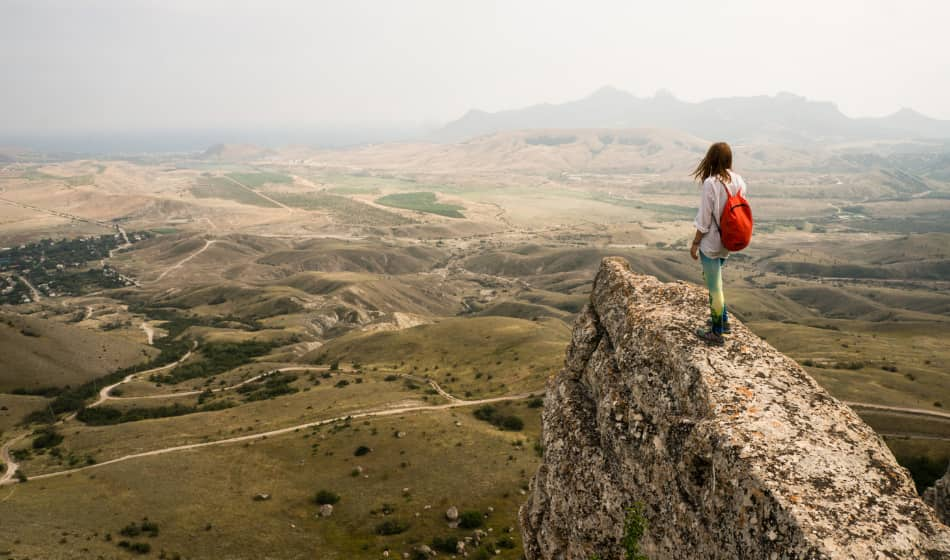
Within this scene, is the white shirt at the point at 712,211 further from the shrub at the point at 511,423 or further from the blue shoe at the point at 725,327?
the shrub at the point at 511,423

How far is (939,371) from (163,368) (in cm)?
17040

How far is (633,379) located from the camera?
17.1m

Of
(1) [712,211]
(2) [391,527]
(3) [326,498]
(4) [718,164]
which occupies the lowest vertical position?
(3) [326,498]

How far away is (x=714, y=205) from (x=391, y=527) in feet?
141

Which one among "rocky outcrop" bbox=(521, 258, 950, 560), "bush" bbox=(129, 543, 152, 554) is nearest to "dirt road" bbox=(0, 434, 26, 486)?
"bush" bbox=(129, 543, 152, 554)

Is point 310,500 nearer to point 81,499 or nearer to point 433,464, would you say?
point 433,464

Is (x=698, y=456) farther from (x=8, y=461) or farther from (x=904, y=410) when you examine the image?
(x=8, y=461)

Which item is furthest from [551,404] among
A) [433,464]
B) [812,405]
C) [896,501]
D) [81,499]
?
[81,499]

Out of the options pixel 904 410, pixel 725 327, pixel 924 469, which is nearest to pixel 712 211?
pixel 725 327

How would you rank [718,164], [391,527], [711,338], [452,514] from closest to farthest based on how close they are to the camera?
[718,164]
[711,338]
[391,527]
[452,514]

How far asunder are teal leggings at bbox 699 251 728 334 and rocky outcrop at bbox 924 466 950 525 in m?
23.9

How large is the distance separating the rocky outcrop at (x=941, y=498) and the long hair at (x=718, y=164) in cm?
2787

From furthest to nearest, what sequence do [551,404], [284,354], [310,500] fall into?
[284,354], [310,500], [551,404]

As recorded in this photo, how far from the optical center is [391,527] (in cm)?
4462
